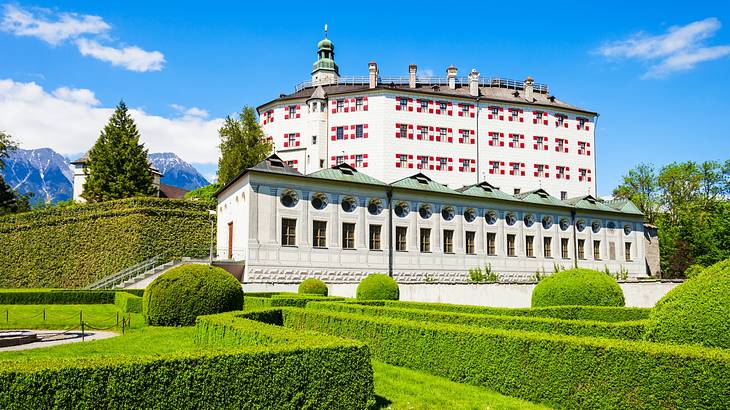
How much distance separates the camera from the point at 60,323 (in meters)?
19.1

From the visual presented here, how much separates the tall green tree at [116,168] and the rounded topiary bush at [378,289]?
24.5 metres

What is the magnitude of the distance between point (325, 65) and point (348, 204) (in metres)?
33.3

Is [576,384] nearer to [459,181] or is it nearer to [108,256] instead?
[108,256]

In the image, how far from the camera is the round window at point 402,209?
3762cm

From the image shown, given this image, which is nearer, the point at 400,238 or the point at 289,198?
the point at 289,198

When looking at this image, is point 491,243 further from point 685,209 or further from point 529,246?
point 685,209

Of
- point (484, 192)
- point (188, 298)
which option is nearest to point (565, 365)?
point (188, 298)

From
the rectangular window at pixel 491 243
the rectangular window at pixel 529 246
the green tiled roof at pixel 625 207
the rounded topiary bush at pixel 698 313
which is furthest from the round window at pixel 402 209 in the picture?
the rounded topiary bush at pixel 698 313

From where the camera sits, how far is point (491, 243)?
4106cm

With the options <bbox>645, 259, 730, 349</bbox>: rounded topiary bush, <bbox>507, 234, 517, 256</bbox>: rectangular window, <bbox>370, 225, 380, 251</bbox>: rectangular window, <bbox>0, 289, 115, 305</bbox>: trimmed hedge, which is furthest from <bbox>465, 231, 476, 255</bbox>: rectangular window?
<bbox>645, 259, 730, 349</bbox>: rounded topiary bush

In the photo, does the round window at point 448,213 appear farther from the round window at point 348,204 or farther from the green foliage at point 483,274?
the round window at point 348,204

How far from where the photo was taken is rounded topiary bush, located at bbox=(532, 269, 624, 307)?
19.7 metres

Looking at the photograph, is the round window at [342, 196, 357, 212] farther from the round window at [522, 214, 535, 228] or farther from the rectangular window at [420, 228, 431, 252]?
the round window at [522, 214, 535, 228]

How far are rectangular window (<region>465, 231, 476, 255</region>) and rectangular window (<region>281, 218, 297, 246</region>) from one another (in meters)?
12.9
